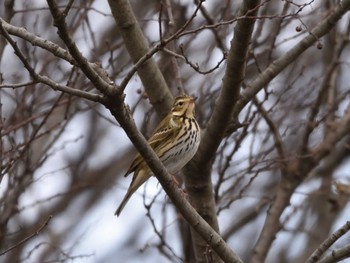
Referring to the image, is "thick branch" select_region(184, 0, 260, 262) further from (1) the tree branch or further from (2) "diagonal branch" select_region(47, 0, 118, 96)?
(2) "diagonal branch" select_region(47, 0, 118, 96)

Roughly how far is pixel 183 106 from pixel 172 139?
349 millimetres

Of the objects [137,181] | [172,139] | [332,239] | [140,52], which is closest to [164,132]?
[172,139]

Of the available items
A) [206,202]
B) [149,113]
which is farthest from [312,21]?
[206,202]

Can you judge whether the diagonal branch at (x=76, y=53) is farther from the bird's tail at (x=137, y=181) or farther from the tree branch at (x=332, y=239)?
the bird's tail at (x=137, y=181)

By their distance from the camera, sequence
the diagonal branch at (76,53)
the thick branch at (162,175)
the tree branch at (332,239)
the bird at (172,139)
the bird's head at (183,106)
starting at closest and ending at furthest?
the diagonal branch at (76,53) → the thick branch at (162,175) → the tree branch at (332,239) → the bird at (172,139) → the bird's head at (183,106)

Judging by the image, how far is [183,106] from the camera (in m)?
7.28

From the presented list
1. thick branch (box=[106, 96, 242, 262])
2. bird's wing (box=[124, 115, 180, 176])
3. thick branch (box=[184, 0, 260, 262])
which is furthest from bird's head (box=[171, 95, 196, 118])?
thick branch (box=[106, 96, 242, 262])

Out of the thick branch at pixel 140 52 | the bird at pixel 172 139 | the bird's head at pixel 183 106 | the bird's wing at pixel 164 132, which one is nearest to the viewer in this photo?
the thick branch at pixel 140 52

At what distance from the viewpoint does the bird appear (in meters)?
7.08

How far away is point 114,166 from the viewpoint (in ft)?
39.8

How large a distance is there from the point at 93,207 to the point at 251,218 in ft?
10.2

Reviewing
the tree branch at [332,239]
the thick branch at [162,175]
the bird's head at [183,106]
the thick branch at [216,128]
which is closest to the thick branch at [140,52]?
the bird's head at [183,106]

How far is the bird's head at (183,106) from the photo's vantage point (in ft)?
23.6

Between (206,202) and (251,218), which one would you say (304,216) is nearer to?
(251,218)
